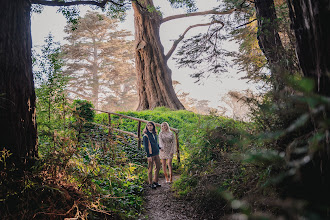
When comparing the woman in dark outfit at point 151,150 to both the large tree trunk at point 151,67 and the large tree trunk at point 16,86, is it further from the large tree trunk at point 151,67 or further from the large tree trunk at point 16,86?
the large tree trunk at point 151,67

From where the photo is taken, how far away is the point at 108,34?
95.4 feet

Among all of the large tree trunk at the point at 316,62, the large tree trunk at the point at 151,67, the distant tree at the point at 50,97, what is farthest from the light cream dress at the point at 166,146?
the large tree trunk at the point at 151,67

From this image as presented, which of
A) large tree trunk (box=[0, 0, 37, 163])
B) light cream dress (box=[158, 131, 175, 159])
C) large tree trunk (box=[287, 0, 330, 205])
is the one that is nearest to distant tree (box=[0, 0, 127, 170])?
large tree trunk (box=[0, 0, 37, 163])

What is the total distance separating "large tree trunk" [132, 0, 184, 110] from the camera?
52.0ft

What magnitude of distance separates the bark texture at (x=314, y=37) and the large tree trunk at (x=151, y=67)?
44.5 ft

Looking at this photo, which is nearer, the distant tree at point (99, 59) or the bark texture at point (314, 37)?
→ the bark texture at point (314, 37)

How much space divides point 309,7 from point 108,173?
9.99 ft

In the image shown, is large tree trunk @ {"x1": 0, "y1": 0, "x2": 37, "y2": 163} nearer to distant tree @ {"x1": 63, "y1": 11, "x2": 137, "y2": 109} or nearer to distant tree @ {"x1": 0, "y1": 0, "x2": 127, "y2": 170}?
distant tree @ {"x1": 0, "y1": 0, "x2": 127, "y2": 170}

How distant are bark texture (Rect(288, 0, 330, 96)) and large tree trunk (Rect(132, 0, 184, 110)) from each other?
44.5ft

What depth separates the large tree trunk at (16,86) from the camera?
2.79 metres

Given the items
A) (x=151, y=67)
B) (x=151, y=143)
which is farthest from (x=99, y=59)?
(x=151, y=143)

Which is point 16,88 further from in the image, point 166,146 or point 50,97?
point 166,146

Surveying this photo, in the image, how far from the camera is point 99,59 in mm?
29719

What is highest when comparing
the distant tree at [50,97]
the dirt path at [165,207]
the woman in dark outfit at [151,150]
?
the distant tree at [50,97]
